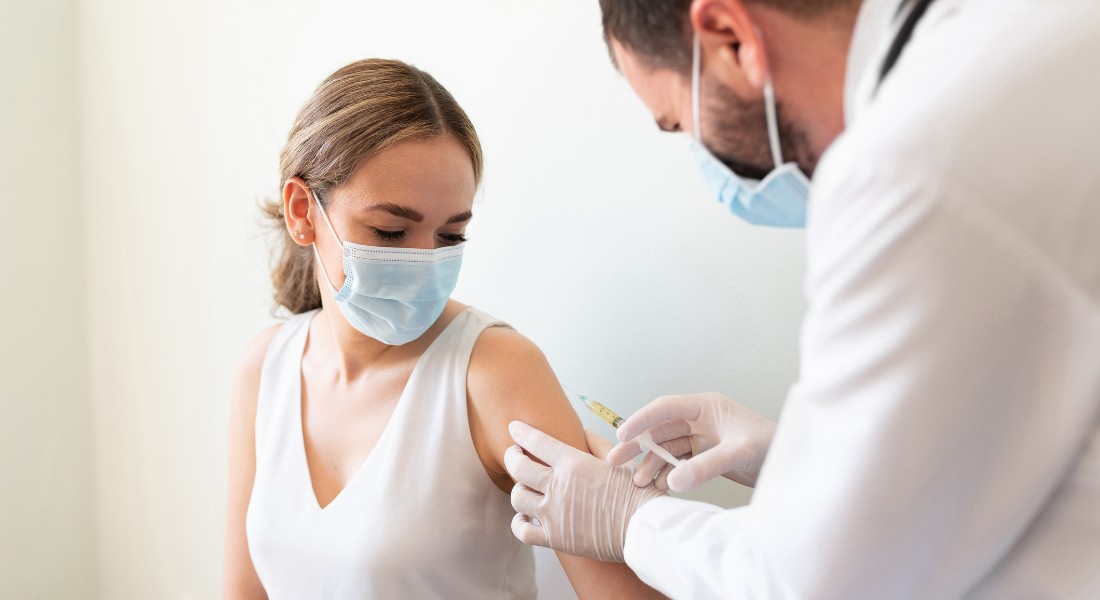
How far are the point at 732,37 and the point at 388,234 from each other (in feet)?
2.57

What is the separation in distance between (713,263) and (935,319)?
888 mm

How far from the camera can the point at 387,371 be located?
1694mm

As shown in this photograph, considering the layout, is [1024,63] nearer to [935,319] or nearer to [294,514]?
[935,319]

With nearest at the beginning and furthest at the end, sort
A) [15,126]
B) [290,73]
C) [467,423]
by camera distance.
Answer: [467,423] < [290,73] < [15,126]

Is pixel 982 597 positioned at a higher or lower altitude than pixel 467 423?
higher

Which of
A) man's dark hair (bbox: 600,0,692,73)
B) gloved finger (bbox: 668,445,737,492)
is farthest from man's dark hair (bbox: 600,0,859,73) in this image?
gloved finger (bbox: 668,445,737,492)

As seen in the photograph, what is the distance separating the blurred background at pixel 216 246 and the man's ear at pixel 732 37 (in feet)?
2.25

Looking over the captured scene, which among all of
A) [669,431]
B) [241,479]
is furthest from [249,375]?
[669,431]

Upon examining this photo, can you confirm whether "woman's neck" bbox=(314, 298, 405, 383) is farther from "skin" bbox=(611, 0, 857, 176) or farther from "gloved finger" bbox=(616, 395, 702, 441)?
"skin" bbox=(611, 0, 857, 176)

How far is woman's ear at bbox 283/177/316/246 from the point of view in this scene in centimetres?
162

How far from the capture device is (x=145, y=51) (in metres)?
2.47

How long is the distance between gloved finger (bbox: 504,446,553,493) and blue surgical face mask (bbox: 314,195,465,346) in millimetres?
326

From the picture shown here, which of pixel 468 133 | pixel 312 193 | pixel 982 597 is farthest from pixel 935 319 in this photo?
pixel 312 193

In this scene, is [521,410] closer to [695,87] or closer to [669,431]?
→ [669,431]
